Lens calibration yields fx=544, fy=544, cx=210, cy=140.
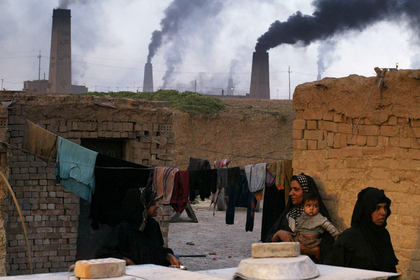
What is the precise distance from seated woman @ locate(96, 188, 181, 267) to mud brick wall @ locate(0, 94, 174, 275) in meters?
4.26

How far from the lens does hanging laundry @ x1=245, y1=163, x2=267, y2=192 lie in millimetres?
6922

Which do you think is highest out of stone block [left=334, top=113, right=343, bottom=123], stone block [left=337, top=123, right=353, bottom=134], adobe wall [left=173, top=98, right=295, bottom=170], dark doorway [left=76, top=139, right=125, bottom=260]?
adobe wall [left=173, top=98, right=295, bottom=170]

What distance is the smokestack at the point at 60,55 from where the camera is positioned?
3406cm

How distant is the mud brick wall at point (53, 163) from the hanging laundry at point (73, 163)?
65.6 inches

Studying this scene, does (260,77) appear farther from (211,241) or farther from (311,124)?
(311,124)

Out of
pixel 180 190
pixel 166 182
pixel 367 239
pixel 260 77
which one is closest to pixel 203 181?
pixel 180 190

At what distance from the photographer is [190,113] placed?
80.2ft

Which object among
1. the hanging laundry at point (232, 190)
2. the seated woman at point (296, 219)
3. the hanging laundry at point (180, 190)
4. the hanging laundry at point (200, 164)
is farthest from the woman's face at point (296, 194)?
the hanging laundry at point (200, 164)

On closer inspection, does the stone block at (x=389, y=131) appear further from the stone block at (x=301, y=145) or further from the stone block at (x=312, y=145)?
the stone block at (x=301, y=145)

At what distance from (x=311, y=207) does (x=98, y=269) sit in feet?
10.5

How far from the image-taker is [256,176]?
6.98 meters

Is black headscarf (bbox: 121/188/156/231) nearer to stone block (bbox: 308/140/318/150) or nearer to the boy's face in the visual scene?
the boy's face

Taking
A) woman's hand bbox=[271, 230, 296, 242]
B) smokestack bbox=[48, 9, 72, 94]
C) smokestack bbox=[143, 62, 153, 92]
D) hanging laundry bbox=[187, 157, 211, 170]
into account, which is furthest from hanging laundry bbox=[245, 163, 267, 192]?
smokestack bbox=[143, 62, 153, 92]

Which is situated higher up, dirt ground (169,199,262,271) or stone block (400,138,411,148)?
stone block (400,138,411,148)
